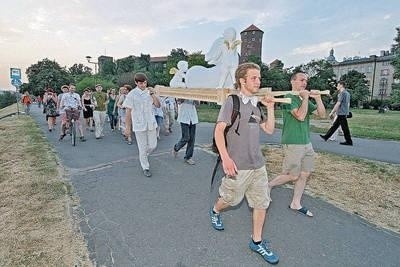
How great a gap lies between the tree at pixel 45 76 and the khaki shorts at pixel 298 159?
2111 inches

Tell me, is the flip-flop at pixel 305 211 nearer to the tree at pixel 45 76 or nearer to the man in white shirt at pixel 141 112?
the man in white shirt at pixel 141 112

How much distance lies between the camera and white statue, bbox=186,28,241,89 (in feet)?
17.5

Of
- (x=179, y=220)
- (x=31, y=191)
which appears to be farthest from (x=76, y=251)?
(x=31, y=191)

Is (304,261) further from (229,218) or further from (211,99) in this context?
(211,99)

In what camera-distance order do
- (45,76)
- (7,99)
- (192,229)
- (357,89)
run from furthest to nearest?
(7,99) < (357,89) < (45,76) < (192,229)

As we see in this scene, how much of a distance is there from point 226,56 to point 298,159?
7.98ft

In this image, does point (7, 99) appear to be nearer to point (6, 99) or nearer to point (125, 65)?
point (6, 99)

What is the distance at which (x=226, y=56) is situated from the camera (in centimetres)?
544

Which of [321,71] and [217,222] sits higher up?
[321,71]

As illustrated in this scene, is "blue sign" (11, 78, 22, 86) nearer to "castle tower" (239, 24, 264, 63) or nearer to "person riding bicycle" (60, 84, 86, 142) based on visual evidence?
"person riding bicycle" (60, 84, 86, 142)

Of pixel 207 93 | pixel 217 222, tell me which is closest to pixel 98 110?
pixel 207 93

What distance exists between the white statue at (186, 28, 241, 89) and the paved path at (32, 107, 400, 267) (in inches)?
70.0

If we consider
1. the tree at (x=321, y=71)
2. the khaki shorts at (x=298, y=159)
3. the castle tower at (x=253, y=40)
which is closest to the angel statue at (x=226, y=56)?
the khaki shorts at (x=298, y=159)

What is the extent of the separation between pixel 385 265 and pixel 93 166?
5449 millimetres
